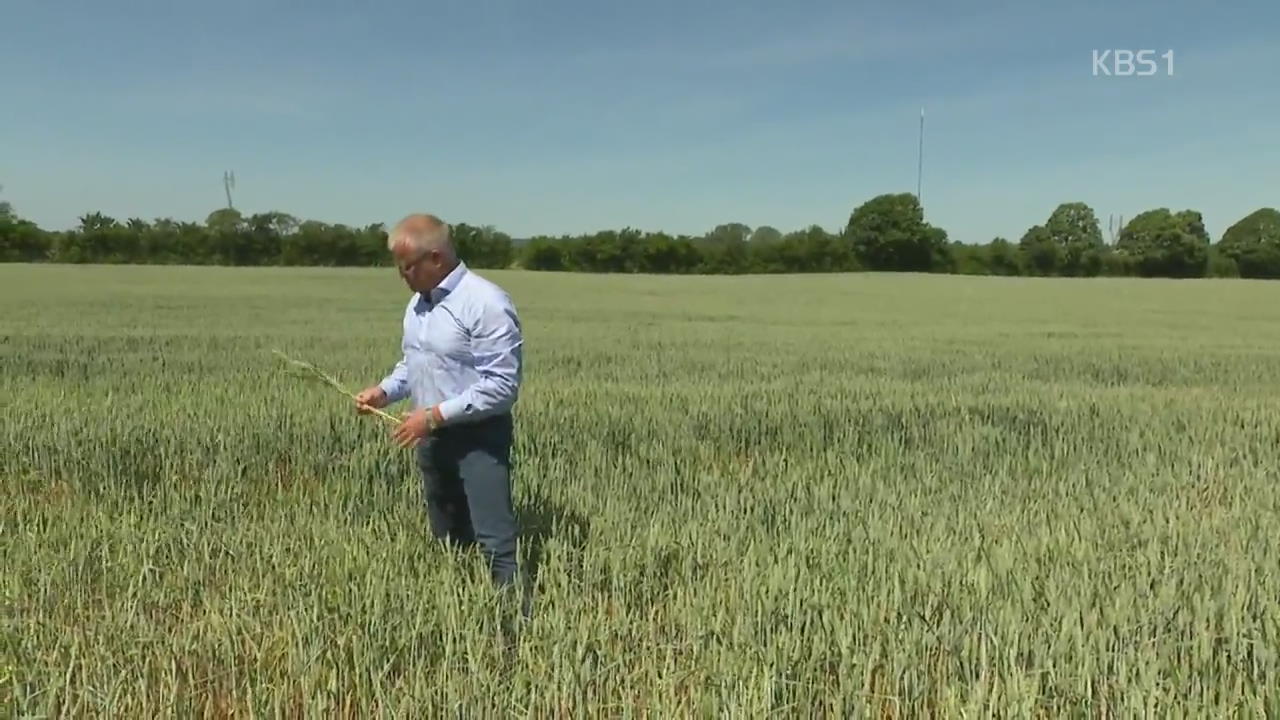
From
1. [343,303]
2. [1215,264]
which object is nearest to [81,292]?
[343,303]

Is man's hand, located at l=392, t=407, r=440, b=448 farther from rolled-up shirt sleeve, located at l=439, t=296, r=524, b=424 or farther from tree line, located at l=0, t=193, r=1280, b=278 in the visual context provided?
tree line, located at l=0, t=193, r=1280, b=278

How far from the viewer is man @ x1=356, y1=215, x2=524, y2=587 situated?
324cm

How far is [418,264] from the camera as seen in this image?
127 inches

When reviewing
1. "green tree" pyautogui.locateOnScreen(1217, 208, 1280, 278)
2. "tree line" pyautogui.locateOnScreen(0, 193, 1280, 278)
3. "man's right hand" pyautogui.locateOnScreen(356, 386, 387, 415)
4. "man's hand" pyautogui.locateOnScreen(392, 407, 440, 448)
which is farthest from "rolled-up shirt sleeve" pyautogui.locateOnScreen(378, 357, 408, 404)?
"green tree" pyautogui.locateOnScreen(1217, 208, 1280, 278)

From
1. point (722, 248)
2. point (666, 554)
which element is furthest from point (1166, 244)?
point (666, 554)

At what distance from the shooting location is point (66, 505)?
15.5 ft

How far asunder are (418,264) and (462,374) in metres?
0.45

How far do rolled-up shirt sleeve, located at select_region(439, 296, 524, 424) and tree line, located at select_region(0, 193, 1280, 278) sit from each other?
4903 centimetres

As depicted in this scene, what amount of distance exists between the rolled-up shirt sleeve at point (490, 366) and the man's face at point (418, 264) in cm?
23

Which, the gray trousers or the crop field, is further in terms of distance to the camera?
the gray trousers

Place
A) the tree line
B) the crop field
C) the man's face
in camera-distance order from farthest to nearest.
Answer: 1. the tree line
2. the man's face
3. the crop field

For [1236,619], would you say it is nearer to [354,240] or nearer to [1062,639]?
[1062,639]

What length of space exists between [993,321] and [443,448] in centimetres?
2321

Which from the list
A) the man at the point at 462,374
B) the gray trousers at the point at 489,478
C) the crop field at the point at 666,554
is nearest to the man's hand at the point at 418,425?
the man at the point at 462,374
